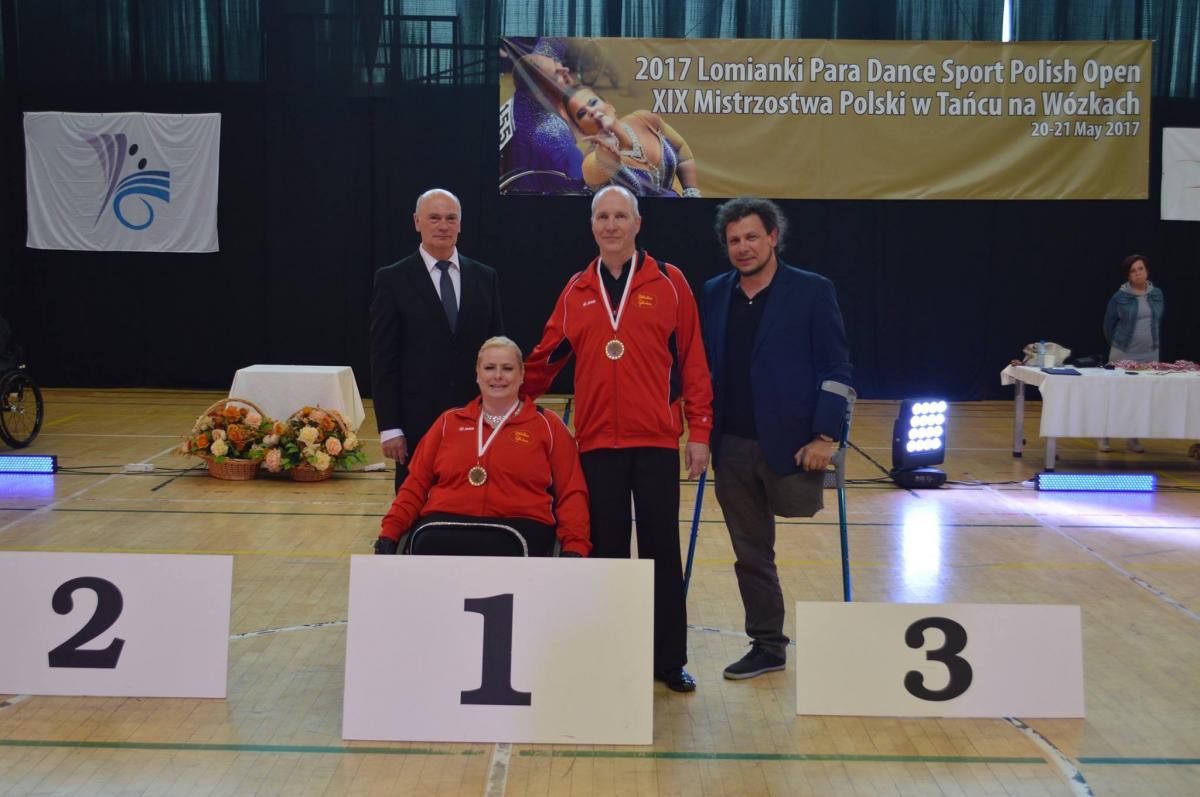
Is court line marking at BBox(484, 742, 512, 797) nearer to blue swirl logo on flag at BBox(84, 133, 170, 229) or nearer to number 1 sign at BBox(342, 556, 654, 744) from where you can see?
number 1 sign at BBox(342, 556, 654, 744)

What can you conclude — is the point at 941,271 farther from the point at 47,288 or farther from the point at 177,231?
the point at 47,288

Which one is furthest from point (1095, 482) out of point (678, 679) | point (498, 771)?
point (498, 771)

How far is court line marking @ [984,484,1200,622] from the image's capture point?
4.18 meters

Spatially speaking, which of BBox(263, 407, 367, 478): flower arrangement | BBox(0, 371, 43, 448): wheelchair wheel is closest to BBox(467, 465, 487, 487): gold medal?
BBox(263, 407, 367, 478): flower arrangement

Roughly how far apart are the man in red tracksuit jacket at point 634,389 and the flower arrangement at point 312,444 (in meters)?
3.42

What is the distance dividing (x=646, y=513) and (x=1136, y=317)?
5413 mm

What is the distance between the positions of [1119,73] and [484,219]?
5164mm

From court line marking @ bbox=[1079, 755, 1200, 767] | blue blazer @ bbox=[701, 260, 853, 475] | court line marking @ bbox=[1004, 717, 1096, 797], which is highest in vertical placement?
blue blazer @ bbox=[701, 260, 853, 475]

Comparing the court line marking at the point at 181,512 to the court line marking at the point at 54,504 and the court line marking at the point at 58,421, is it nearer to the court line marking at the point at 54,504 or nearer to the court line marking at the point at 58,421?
the court line marking at the point at 54,504

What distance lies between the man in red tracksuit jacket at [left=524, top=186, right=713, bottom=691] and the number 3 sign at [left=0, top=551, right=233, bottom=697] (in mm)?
960

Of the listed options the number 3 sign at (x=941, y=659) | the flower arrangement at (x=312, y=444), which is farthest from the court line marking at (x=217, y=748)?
the flower arrangement at (x=312, y=444)

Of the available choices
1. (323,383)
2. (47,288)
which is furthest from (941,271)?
(47,288)

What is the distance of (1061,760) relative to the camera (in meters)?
2.82

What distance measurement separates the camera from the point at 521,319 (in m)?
10.4
